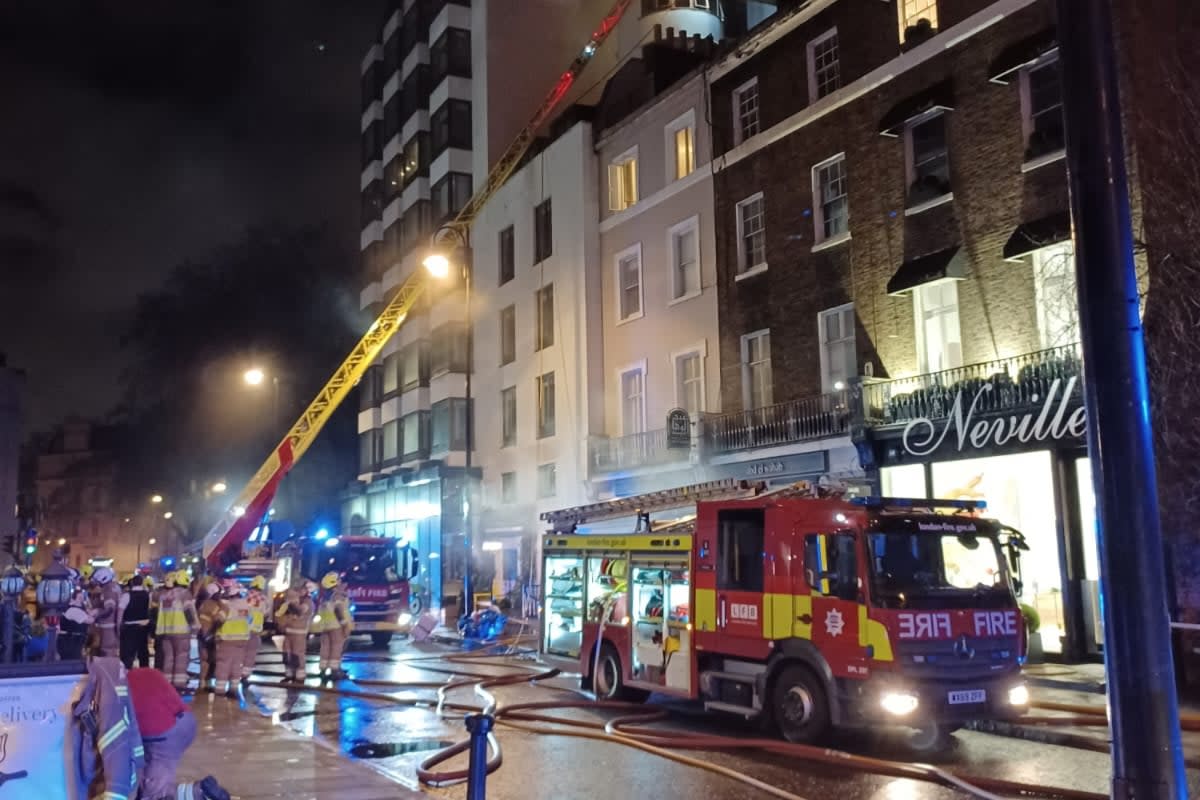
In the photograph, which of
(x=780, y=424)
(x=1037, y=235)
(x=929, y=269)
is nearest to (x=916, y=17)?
(x=929, y=269)

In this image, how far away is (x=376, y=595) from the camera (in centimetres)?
2294

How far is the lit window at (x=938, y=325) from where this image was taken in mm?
19766

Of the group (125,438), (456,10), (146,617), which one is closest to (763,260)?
(146,617)

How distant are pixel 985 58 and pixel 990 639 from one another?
12.2 meters

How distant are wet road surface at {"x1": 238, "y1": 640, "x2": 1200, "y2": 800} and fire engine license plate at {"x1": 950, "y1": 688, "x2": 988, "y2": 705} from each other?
0.52 m

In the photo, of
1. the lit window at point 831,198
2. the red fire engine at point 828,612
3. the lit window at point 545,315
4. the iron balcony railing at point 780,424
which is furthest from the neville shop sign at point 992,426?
the lit window at point 545,315

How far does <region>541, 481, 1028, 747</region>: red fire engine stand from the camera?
10.4 m

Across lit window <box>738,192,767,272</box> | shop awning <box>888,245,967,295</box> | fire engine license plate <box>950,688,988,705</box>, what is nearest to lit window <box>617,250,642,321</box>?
lit window <box>738,192,767,272</box>

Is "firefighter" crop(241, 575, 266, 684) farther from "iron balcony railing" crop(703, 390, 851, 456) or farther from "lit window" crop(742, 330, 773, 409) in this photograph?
"lit window" crop(742, 330, 773, 409)

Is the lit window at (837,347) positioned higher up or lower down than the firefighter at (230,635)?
higher up

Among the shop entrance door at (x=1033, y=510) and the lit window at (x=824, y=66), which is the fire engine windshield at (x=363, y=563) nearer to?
the shop entrance door at (x=1033, y=510)

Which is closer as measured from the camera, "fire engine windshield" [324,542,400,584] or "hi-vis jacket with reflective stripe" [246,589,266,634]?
"hi-vis jacket with reflective stripe" [246,589,266,634]

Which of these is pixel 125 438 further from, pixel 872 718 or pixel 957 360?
pixel 872 718

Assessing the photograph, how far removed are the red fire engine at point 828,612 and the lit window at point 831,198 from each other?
35.2 ft
